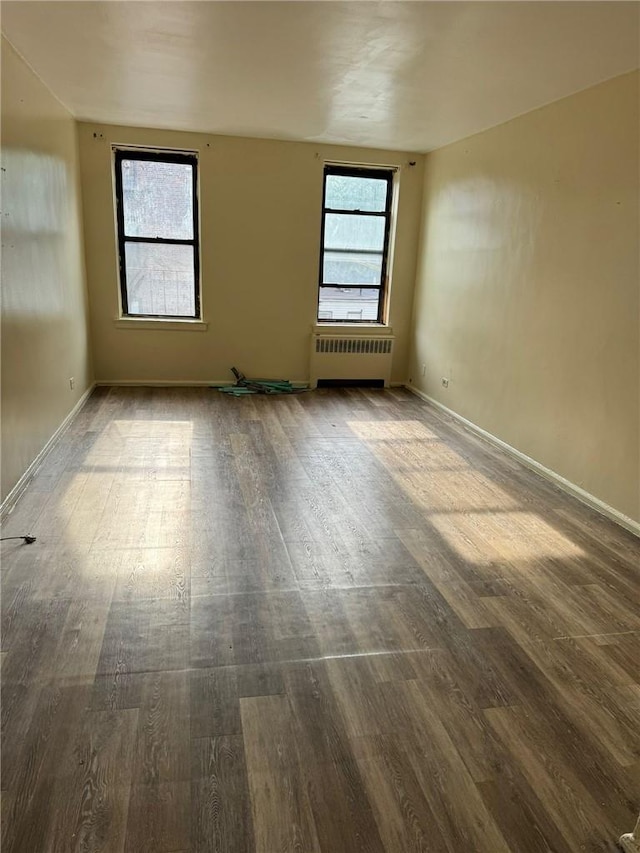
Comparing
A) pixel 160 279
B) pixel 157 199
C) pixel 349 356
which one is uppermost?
pixel 157 199

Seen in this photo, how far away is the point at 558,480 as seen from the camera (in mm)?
3857

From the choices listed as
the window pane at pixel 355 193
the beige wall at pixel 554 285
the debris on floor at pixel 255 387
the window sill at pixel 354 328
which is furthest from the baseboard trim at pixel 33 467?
the beige wall at pixel 554 285

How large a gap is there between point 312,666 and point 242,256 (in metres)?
4.71

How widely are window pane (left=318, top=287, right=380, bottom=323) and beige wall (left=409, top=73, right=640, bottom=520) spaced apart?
108 centimetres

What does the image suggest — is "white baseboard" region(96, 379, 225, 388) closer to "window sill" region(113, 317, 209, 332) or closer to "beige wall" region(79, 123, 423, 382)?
"beige wall" region(79, 123, 423, 382)

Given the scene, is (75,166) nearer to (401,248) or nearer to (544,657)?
(401,248)

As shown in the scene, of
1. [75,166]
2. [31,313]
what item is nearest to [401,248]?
[75,166]

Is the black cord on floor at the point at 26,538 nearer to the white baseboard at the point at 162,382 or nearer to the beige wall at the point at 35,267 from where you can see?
the beige wall at the point at 35,267

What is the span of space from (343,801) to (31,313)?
3.31 meters

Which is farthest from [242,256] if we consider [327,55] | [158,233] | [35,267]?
[327,55]

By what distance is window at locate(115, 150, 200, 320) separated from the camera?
559 centimetres

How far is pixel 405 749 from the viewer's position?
5.66ft

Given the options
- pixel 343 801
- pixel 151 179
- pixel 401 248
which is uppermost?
pixel 151 179

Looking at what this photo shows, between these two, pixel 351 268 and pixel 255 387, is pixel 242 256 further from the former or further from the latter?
pixel 255 387
